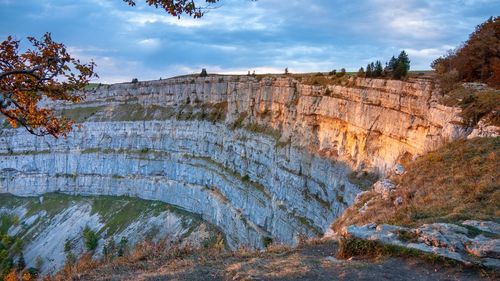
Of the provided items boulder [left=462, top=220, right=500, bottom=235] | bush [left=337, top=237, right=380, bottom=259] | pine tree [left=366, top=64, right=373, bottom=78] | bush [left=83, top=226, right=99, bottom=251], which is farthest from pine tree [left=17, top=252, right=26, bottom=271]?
boulder [left=462, top=220, right=500, bottom=235]

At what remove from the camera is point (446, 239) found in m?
9.77

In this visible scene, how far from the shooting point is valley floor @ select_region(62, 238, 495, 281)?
888cm

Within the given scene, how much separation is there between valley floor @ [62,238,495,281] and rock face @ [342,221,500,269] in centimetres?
34

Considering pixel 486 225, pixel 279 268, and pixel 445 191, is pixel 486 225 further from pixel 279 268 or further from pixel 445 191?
pixel 279 268

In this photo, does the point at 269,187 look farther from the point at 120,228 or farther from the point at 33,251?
the point at 33,251

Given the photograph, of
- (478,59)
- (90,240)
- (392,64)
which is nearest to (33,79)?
(478,59)

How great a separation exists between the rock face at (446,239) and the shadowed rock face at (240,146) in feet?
27.6

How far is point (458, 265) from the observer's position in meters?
9.00

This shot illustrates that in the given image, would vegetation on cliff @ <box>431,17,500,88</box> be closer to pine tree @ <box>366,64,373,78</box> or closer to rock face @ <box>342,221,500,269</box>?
pine tree @ <box>366,64,373,78</box>

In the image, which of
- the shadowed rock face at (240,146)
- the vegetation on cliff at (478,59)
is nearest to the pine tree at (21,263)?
the shadowed rock face at (240,146)

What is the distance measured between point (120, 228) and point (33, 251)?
52.6ft

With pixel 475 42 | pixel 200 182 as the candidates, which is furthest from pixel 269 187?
pixel 475 42

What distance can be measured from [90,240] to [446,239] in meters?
54.9

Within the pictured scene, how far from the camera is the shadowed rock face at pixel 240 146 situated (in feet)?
84.4
